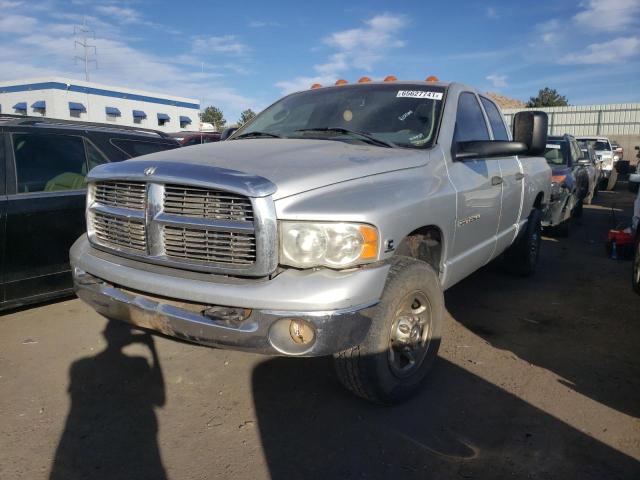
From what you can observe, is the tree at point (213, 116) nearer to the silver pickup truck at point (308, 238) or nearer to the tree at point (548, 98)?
the tree at point (548, 98)

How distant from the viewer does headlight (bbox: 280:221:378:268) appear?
234 cm

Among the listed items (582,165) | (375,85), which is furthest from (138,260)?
(582,165)

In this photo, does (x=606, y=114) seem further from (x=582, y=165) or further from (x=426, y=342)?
(x=426, y=342)

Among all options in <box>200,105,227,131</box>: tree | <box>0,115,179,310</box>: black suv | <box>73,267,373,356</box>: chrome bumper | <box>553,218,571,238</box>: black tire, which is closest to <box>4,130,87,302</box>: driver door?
<box>0,115,179,310</box>: black suv

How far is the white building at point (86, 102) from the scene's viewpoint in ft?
111


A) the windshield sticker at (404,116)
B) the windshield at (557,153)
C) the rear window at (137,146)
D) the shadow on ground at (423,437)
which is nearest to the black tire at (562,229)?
the windshield at (557,153)

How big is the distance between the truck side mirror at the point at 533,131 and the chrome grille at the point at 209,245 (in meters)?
2.40

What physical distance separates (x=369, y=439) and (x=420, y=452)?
27 cm

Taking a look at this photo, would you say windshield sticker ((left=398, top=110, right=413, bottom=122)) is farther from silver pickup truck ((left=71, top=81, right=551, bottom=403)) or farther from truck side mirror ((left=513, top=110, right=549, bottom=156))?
truck side mirror ((left=513, top=110, right=549, bottom=156))

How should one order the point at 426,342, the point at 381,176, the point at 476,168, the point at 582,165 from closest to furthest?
1. the point at 381,176
2. the point at 426,342
3. the point at 476,168
4. the point at 582,165

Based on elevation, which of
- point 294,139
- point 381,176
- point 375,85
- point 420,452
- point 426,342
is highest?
point 375,85

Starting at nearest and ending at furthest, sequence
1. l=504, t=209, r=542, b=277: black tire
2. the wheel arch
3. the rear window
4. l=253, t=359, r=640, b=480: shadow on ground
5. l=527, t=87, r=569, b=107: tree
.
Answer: l=253, t=359, r=640, b=480: shadow on ground
the wheel arch
the rear window
l=504, t=209, r=542, b=277: black tire
l=527, t=87, r=569, b=107: tree

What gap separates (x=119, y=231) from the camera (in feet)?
9.33

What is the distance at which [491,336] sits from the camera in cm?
402
